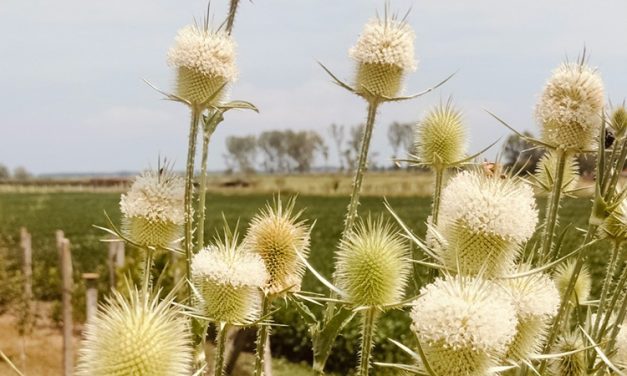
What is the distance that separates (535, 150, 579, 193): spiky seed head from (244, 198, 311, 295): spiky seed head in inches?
39.5

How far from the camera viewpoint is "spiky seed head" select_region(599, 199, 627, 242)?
224 cm

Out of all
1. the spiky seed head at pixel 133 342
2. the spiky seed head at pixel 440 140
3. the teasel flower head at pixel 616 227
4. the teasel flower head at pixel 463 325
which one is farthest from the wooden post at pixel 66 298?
the teasel flower head at pixel 463 325

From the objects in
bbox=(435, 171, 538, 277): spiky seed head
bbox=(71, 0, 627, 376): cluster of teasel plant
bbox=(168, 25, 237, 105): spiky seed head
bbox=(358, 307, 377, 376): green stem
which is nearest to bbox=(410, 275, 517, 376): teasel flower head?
bbox=(71, 0, 627, 376): cluster of teasel plant

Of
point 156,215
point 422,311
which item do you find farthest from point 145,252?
point 422,311

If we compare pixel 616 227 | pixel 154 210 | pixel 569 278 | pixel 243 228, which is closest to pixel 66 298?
pixel 154 210

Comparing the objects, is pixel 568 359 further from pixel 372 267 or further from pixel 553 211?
pixel 372 267

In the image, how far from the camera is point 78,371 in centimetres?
153

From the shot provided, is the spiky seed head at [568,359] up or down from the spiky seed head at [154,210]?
down

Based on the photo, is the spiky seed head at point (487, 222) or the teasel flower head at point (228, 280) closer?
the spiky seed head at point (487, 222)

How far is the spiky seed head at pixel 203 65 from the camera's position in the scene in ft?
8.17

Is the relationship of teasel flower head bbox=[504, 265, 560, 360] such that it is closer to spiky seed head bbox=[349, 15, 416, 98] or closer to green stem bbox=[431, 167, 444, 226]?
green stem bbox=[431, 167, 444, 226]

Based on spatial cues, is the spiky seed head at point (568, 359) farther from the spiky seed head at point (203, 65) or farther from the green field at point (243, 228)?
the spiky seed head at point (203, 65)

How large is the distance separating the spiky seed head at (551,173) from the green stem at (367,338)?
0.99 metres

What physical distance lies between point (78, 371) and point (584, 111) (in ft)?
6.02
